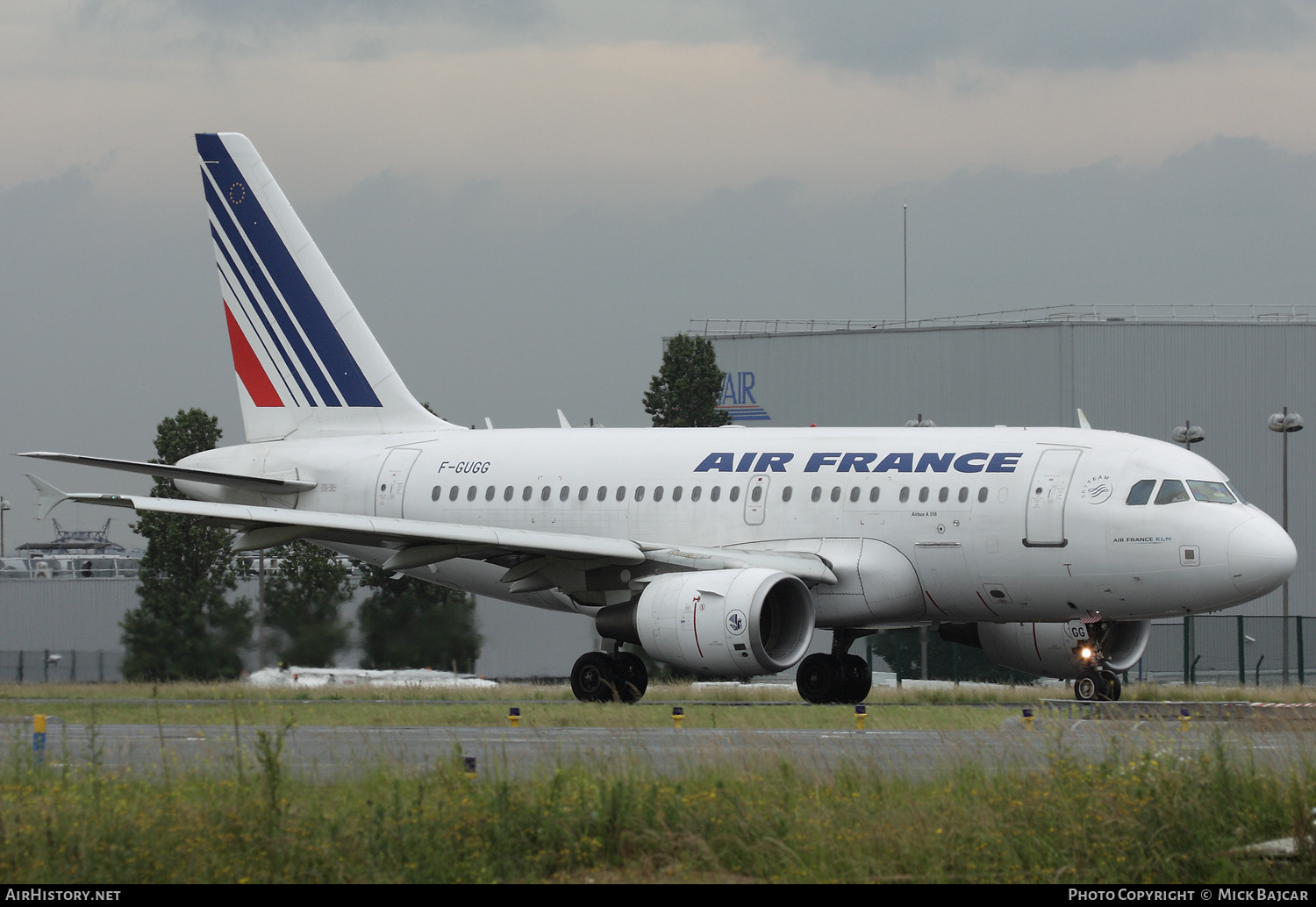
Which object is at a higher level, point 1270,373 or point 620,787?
point 1270,373

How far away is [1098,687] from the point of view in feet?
82.2

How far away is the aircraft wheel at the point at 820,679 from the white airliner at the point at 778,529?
4 centimetres

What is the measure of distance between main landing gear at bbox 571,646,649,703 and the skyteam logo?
54.3 m

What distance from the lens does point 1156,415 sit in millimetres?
76938

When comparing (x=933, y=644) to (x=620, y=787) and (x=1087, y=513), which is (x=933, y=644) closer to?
(x=1087, y=513)

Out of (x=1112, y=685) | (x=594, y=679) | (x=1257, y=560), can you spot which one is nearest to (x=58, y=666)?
(x=594, y=679)

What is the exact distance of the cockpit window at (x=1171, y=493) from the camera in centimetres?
2439

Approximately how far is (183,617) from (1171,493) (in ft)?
70.3

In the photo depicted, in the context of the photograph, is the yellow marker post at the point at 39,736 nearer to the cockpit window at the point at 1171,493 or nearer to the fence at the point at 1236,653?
→ the cockpit window at the point at 1171,493

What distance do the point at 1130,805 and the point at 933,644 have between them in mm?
33231

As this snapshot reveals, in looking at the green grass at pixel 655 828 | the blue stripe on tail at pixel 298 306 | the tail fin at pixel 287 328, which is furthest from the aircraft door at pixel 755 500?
the green grass at pixel 655 828

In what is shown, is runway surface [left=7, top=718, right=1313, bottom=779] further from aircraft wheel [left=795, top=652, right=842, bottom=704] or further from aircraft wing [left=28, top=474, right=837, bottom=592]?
aircraft wheel [left=795, top=652, right=842, bottom=704]

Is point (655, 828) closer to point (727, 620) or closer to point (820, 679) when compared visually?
point (727, 620)
